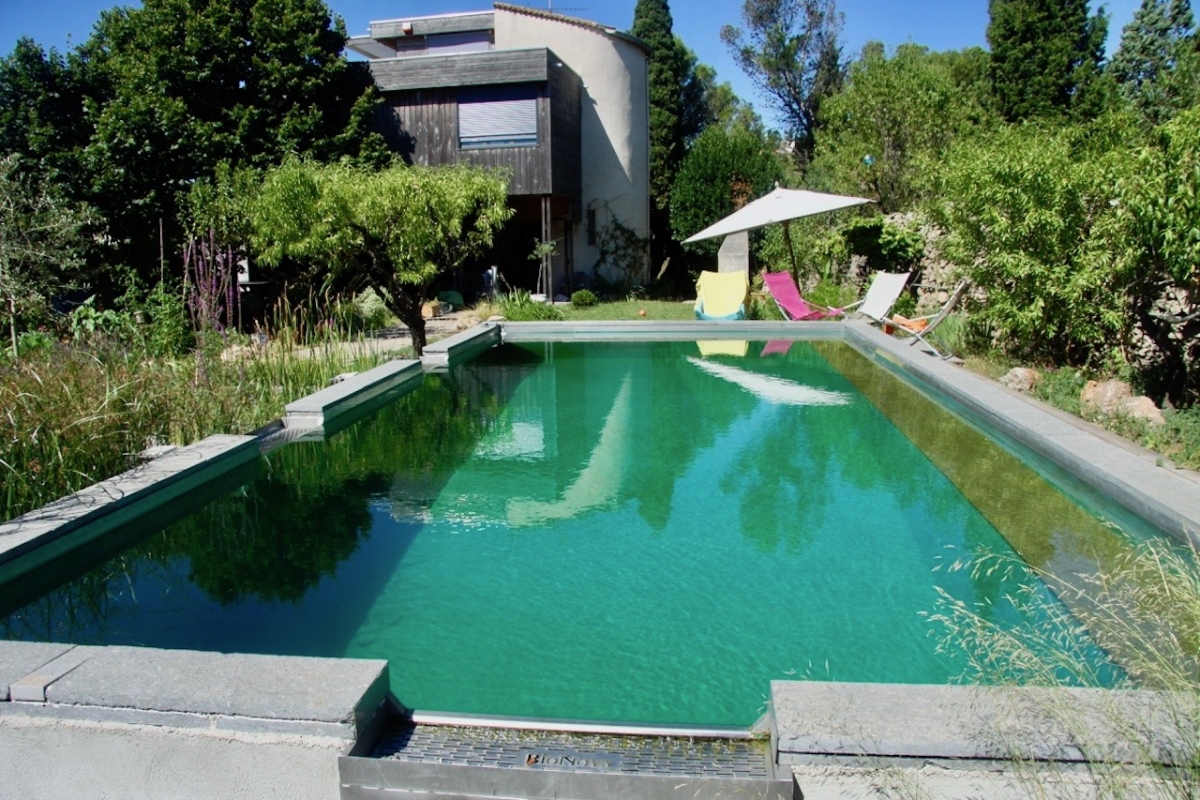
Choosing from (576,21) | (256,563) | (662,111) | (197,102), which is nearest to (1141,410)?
(256,563)

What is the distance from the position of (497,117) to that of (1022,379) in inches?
509

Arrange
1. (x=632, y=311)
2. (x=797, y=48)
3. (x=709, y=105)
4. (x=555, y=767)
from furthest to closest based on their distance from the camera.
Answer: (x=709, y=105) → (x=797, y=48) → (x=632, y=311) → (x=555, y=767)

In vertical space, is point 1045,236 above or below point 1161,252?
above

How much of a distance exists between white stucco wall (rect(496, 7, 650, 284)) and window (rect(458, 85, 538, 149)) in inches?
110

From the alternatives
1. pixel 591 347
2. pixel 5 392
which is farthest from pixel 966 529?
pixel 591 347

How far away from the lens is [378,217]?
10.5 metres

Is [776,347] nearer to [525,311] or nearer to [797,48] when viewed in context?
[525,311]

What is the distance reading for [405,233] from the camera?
10.6 m

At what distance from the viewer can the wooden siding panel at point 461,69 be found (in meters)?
17.9

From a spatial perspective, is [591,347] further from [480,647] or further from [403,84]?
[480,647]

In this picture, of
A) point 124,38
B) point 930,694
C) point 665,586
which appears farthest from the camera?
point 124,38

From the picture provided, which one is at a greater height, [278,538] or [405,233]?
[405,233]

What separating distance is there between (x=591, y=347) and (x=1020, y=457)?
7663 mm

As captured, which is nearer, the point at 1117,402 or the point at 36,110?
the point at 1117,402
